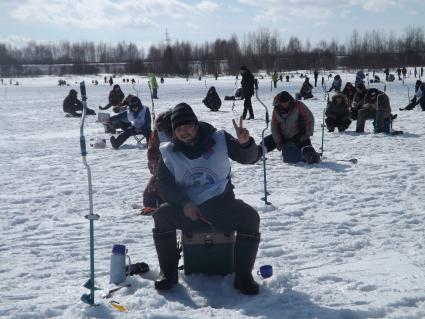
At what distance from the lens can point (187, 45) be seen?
365 feet

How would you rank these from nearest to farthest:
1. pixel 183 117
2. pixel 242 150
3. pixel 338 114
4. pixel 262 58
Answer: pixel 183 117 < pixel 242 150 < pixel 338 114 < pixel 262 58

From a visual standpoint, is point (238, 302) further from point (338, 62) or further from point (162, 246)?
point (338, 62)

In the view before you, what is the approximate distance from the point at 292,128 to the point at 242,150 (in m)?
5.07

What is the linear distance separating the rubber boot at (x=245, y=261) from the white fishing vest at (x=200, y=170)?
438 millimetres

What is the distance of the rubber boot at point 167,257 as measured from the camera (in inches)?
145

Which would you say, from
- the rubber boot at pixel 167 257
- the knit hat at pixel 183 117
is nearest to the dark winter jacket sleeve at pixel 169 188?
the rubber boot at pixel 167 257

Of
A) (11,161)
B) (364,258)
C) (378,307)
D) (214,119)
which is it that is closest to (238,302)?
(378,307)

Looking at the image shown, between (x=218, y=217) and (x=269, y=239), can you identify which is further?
(x=269, y=239)

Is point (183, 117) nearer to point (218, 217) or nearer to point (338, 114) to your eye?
point (218, 217)

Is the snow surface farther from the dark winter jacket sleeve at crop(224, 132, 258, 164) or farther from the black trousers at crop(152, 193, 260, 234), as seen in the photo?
the dark winter jacket sleeve at crop(224, 132, 258, 164)

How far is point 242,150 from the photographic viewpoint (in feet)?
12.5

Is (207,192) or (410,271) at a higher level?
(207,192)

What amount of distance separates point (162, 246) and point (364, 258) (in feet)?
5.93

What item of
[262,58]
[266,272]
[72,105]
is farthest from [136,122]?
[262,58]
